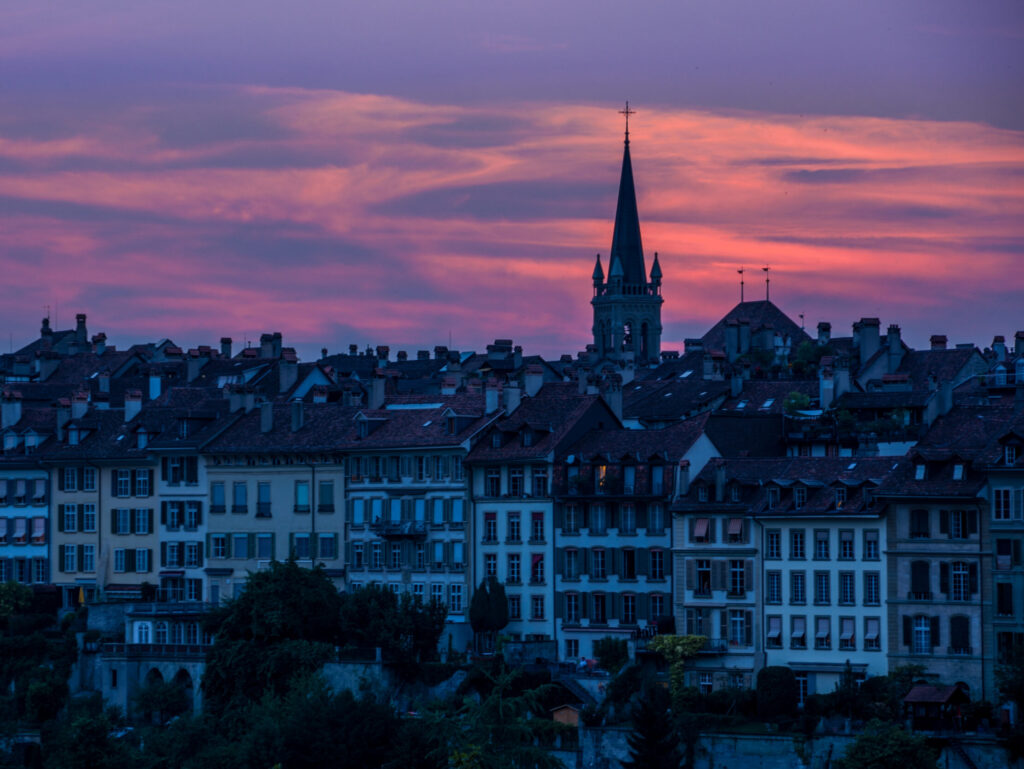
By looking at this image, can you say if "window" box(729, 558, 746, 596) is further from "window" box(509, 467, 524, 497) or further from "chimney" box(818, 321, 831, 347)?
"chimney" box(818, 321, 831, 347)

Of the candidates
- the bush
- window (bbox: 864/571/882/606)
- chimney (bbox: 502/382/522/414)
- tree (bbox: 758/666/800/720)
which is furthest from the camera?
chimney (bbox: 502/382/522/414)

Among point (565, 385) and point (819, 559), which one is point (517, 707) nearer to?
point (819, 559)

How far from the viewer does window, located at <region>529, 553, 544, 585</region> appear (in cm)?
12194

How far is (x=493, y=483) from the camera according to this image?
410 feet

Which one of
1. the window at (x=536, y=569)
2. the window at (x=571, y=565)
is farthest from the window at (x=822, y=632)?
the window at (x=536, y=569)

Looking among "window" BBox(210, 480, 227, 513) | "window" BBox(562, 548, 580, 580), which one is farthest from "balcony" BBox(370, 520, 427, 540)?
"window" BBox(210, 480, 227, 513)

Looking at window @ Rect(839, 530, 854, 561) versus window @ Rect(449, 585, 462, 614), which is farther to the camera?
window @ Rect(449, 585, 462, 614)

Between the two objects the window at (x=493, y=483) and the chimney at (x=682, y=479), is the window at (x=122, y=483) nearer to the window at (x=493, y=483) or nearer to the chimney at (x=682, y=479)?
the window at (x=493, y=483)

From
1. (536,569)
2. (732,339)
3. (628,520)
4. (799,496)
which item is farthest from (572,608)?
(732,339)

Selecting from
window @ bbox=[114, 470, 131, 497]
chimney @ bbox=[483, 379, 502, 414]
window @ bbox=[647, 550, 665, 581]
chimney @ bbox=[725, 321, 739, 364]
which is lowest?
window @ bbox=[647, 550, 665, 581]

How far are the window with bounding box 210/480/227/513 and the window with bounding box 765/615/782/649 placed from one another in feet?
112

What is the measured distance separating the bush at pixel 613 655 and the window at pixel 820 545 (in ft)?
29.9

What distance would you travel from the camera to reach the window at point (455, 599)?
125 meters

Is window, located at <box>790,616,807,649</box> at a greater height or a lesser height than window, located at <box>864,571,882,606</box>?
lesser
